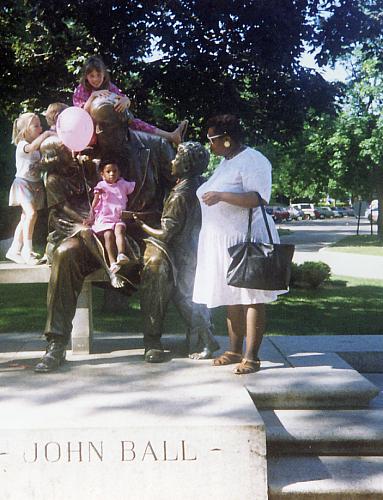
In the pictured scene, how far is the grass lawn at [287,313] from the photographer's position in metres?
8.59

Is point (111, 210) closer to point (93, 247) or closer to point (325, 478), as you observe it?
point (93, 247)

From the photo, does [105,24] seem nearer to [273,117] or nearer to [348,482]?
[273,117]

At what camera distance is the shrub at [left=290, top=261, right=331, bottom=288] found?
13.4 m

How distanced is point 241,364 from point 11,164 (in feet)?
69.3

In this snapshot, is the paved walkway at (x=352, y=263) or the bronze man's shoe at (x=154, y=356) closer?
the bronze man's shoe at (x=154, y=356)

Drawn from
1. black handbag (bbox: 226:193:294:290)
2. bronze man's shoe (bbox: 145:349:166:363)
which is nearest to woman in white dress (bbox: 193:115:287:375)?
black handbag (bbox: 226:193:294:290)

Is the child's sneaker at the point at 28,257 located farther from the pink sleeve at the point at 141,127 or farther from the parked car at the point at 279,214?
the parked car at the point at 279,214

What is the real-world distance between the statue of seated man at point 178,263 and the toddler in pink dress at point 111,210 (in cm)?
22

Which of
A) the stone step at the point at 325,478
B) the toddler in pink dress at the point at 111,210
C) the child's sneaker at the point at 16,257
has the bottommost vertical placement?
the stone step at the point at 325,478

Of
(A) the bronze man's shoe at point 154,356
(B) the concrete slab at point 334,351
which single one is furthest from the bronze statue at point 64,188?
(B) the concrete slab at point 334,351

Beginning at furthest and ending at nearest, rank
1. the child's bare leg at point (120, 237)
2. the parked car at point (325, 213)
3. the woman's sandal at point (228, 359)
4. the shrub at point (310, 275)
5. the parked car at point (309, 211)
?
the parked car at point (325, 213) → the parked car at point (309, 211) → the shrub at point (310, 275) → the child's bare leg at point (120, 237) → the woman's sandal at point (228, 359)

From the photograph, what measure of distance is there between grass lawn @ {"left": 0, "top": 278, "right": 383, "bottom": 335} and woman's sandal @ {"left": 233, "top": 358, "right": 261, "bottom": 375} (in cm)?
316

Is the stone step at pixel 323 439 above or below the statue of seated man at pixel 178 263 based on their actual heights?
below

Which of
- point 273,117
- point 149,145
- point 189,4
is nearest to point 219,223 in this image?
point 149,145
